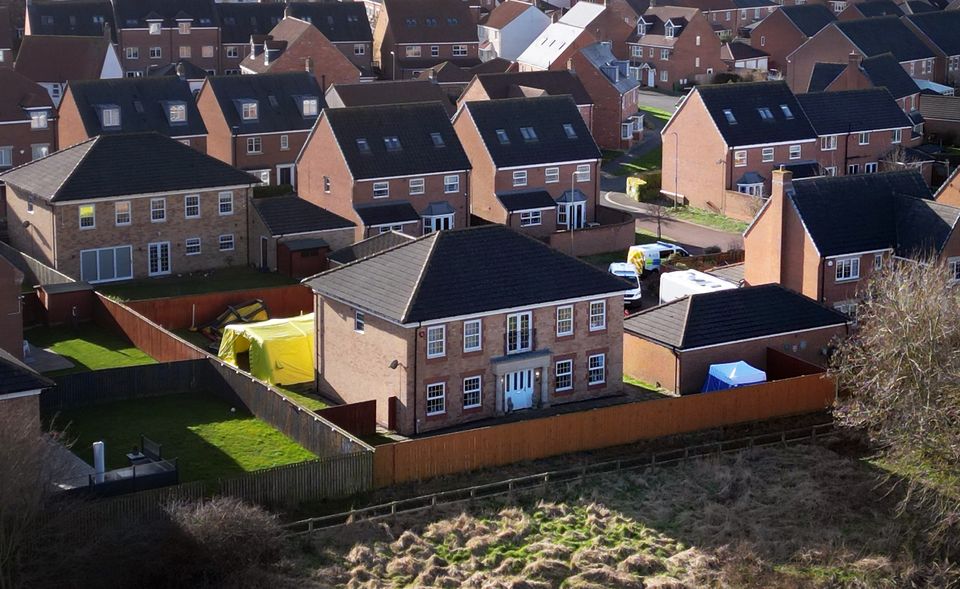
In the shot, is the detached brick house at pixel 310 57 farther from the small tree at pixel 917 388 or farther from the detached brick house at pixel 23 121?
the small tree at pixel 917 388

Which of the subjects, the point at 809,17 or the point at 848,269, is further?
the point at 809,17

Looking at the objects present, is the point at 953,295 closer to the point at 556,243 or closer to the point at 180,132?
the point at 556,243

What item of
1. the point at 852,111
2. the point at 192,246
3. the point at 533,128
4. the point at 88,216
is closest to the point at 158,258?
the point at 192,246

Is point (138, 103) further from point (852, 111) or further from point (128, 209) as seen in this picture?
point (852, 111)

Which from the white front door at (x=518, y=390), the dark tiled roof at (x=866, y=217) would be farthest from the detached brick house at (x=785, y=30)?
the white front door at (x=518, y=390)

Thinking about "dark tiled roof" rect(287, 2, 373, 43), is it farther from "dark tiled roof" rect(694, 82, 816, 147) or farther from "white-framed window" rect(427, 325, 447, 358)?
"white-framed window" rect(427, 325, 447, 358)

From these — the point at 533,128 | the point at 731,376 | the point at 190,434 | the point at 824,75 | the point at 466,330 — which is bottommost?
the point at 190,434
